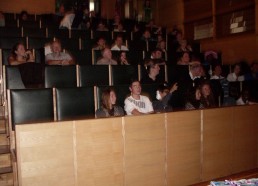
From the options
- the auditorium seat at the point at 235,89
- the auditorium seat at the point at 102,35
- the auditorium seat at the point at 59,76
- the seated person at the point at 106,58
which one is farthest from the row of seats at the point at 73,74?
the auditorium seat at the point at 102,35

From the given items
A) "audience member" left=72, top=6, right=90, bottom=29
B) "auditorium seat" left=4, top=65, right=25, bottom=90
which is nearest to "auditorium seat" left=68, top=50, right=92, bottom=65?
"auditorium seat" left=4, top=65, right=25, bottom=90

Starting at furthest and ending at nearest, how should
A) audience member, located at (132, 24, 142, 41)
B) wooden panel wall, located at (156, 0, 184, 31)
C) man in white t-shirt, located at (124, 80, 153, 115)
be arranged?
1. wooden panel wall, located at (156, 0, 184, 31)
2. audience member, located at (132, 24, 142, 41)
3. man in white t-shirt, located at (124, 80, 153, 115)

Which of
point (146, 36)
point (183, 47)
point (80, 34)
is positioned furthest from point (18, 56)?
point (183, 47)

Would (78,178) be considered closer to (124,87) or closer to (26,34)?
(124,87)

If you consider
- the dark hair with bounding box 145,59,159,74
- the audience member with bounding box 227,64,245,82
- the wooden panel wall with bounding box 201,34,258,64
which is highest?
the wooden panel wall with bounding box 201,34,258,64

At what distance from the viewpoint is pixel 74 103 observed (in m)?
0.90

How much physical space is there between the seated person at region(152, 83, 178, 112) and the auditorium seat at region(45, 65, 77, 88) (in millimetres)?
293

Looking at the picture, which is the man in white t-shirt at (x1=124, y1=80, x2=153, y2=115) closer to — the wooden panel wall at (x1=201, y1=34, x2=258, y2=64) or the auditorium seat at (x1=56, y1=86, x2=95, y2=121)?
the auditorium seat at (x1=56, y1=86, x2=95, y2=121)

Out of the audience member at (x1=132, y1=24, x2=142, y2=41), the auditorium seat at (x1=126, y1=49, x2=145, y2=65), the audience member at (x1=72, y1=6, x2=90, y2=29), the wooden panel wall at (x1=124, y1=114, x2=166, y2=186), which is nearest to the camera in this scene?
the wooden panel wall at (x1=124, y1=114, x2=166, y2=186)

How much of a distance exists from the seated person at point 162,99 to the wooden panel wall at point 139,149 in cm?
18

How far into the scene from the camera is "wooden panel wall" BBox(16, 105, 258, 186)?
0.62 meters

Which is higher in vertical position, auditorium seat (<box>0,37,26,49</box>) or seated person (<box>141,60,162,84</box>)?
→ auditorium seat (<box>0,37,26,49</box>)

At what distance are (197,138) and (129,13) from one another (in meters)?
1.82

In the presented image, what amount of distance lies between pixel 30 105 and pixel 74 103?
0.43 feet
